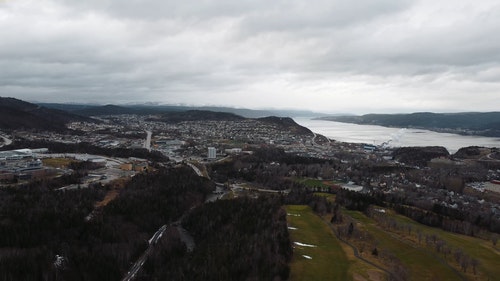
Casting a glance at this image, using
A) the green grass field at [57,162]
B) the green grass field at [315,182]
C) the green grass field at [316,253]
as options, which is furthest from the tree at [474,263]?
the green grass field at [57,162]

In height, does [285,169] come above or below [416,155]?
below

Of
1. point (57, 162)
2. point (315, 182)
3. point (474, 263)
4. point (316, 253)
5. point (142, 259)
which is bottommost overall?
point (142, 259)

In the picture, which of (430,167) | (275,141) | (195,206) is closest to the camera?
(195,206)

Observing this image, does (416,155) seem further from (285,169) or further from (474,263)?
(474,263)

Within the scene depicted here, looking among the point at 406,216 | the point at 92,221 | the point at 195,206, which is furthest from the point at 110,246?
the point at 406,216

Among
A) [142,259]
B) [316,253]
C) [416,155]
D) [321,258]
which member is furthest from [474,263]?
[416,155]

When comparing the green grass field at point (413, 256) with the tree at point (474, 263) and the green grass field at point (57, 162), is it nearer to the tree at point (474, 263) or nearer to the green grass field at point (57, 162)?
the tree at point (474, 263)

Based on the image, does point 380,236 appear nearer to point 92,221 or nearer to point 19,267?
point 92,221

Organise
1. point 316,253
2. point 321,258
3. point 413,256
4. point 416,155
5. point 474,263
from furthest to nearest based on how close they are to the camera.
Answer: point 416,155 → point 413,256 → point 316,253 → point 321,258 → point 474,263
